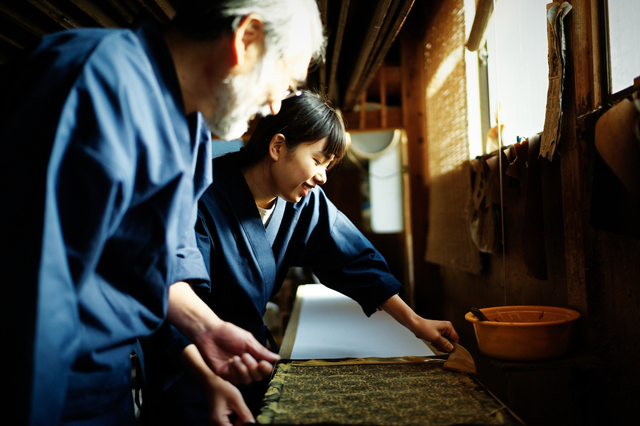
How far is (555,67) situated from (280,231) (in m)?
1.17

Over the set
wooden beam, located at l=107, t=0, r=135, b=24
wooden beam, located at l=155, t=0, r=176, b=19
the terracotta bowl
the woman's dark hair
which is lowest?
the terracotta bowl

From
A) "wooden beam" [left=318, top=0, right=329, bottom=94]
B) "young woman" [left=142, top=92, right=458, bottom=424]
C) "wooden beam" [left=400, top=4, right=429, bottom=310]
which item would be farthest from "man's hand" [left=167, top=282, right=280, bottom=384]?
"wooden beam" [left=400, top=4, right=429, bottom=310]

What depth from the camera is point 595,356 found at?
4.31ft

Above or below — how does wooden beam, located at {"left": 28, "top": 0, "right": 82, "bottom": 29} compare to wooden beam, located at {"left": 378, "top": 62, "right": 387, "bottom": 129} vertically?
below

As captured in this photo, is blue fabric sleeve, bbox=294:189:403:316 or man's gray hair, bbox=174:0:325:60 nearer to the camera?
man's gray hair, bbox=174:0:325:60

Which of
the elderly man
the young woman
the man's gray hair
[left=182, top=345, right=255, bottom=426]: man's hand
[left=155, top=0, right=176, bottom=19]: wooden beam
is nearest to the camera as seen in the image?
the elderly man

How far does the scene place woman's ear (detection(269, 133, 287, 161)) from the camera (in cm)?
165

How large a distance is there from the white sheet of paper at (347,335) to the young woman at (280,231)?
244mm

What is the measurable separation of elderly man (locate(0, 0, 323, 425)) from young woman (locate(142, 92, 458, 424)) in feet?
1.48

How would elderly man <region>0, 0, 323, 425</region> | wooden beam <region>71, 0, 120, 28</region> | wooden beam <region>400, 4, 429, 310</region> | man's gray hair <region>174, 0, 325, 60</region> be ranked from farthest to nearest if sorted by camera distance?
wooden beam <region>400, 4, 429, 310</region> < wooden beam <region>71, 0, 120, 28</region> < man's gray hair <region>174, 0, 325, 60</region> < elderly man <region>0, 0, 323, 425</region>

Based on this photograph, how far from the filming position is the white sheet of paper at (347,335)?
1822mm

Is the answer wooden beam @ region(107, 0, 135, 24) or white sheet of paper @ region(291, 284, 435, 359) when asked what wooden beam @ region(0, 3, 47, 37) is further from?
white sheet of paper @ region(291, 284, 435, 359)

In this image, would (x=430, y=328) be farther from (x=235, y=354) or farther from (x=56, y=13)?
(x=56, y=13)

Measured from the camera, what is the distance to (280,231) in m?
1.81
